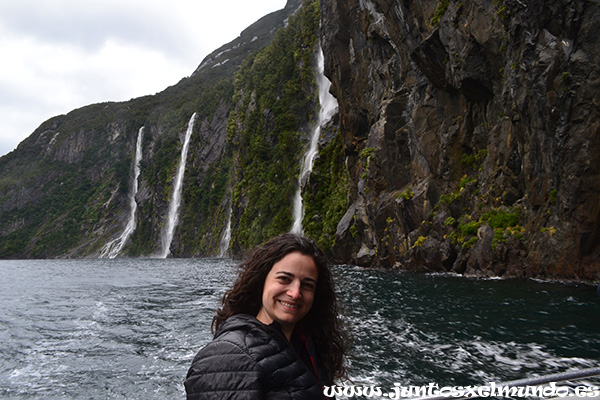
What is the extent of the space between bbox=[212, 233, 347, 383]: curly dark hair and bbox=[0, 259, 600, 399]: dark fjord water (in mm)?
3756

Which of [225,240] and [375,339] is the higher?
[225,240]

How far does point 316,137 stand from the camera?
42.3m

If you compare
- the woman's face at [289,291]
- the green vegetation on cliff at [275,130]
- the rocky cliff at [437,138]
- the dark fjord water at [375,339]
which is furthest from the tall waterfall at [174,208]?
the woman's face at [289,291]

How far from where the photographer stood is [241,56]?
371 feet

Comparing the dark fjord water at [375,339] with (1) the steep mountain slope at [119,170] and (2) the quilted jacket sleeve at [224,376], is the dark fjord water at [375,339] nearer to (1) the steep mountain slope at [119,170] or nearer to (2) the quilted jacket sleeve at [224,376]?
(2) the quilted jacket sleeve at [224,376]

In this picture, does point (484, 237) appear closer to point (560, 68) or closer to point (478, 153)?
point (478, 153)

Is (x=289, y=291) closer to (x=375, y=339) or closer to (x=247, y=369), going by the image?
(x=247, y=369)

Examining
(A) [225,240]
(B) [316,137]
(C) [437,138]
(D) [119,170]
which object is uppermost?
(D) [119,170]

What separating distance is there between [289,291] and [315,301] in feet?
1.73

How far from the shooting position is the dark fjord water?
6.36m

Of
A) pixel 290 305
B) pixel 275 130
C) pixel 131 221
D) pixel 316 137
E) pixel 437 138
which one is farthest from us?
pixel 131 221

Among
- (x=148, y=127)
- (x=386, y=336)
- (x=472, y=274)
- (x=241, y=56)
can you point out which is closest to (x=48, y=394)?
(x=386, y=336)

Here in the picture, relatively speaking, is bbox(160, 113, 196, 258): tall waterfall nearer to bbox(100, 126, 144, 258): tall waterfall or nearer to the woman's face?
bbox(100, 126, 144, 258): tall waterfall

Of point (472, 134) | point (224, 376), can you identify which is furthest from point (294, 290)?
point (472, 134)
